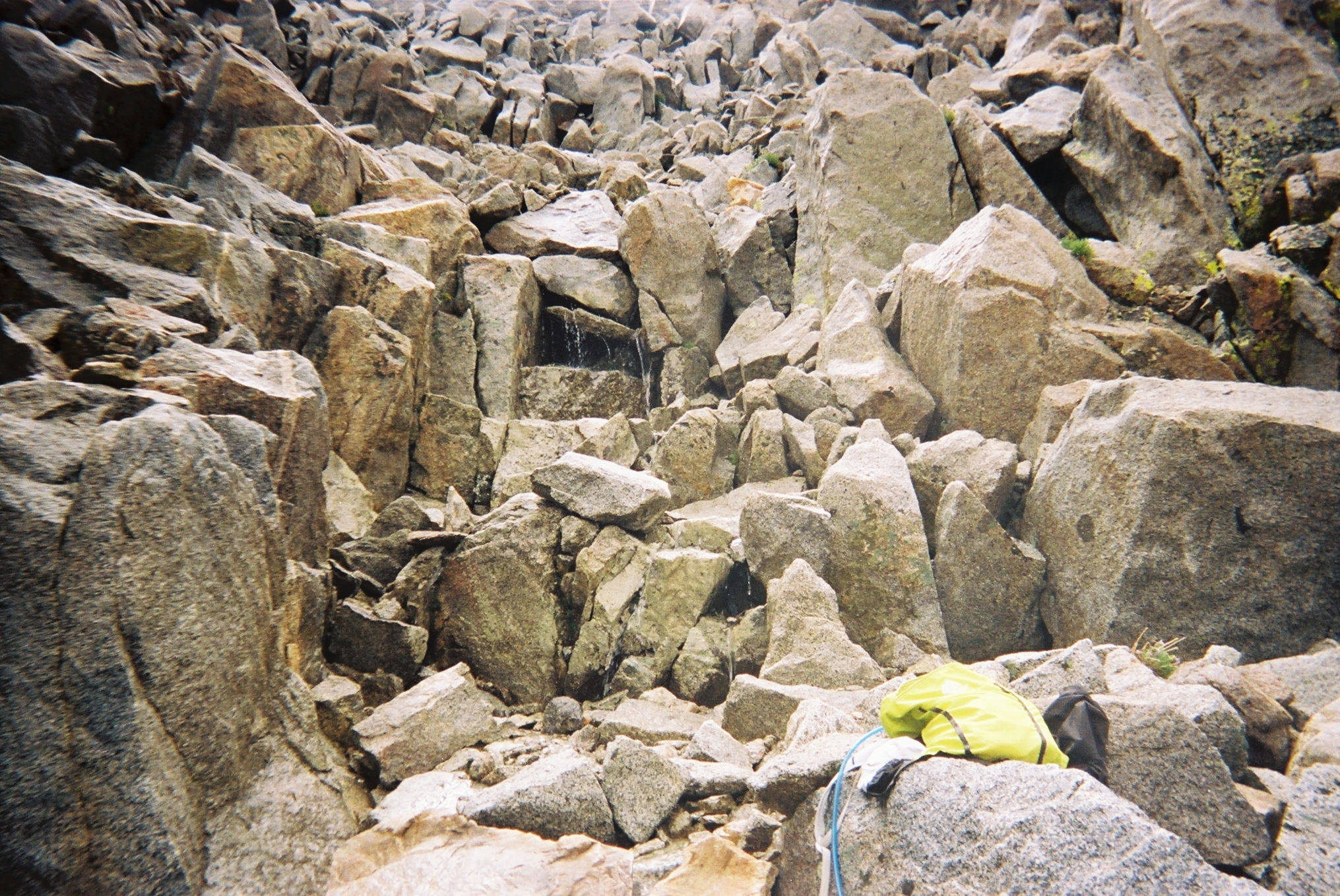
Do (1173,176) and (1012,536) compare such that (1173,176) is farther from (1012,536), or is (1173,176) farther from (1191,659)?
(1191,659)

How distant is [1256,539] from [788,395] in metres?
10.9

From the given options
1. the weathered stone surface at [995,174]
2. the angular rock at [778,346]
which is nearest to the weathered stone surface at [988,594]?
the angular rock at [778,346]

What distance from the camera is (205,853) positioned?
23.5ft

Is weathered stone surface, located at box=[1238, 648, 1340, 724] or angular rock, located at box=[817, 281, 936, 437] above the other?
angular rock, located at box=[817, 281, 936, 437]

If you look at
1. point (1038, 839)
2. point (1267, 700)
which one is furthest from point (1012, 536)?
point (1038, 839)

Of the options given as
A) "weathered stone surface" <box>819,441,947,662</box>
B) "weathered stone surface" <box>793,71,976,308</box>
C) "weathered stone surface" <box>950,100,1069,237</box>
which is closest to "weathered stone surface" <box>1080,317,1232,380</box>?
"weathered stone surface" <box>950,100,1069,237</box>

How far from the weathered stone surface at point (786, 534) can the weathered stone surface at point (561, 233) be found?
14819mm

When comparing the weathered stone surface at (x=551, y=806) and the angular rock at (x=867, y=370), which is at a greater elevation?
the angular rock at (x=867, y=370)

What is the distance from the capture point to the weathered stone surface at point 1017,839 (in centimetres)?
424

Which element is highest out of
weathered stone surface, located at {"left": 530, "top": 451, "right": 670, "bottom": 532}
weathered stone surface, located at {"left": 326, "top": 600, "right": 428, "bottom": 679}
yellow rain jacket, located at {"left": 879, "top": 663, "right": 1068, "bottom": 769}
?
yellow rain jacket, located at {"left": 879, "top": 663, "right": 1068, "bottom": 769}

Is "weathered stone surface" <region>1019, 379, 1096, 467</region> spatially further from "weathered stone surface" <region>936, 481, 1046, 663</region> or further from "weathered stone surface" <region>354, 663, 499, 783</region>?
"weathered stone surface" <region>354, 663, 499, 783</region>

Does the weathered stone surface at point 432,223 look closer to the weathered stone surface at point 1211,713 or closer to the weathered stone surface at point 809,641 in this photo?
the weathered stone surface at point 809,641

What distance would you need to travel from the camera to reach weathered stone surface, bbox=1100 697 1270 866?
600 cm

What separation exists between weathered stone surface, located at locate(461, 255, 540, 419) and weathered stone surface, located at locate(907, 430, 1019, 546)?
1171 cm
